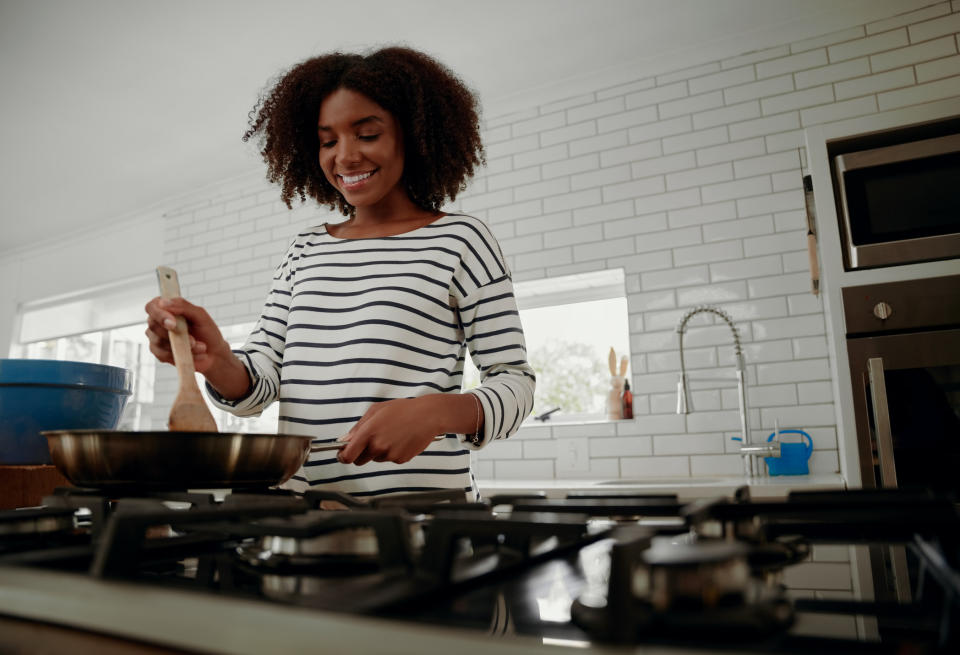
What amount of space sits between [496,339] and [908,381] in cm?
129

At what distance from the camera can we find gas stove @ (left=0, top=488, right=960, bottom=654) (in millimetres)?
267

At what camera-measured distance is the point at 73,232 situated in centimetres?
479

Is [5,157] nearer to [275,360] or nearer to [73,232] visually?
[73,232]

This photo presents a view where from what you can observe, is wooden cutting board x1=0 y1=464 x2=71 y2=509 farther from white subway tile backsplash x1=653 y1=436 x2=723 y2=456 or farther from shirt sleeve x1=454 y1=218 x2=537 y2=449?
white subway tile backsplash x1=653 y1=436 x2=723 y2=456

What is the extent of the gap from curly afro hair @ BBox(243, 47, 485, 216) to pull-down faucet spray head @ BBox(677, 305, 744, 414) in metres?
1.27

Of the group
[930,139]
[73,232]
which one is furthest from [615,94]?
[73,232]

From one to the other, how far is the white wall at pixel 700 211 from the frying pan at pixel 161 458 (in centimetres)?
207

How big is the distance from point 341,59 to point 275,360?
0.52 m

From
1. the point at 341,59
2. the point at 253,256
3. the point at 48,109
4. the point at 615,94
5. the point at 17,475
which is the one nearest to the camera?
the point at 17,475

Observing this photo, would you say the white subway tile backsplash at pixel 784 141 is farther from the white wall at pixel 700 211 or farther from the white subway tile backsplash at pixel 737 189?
the white subway tile backsplash at pixel 737 189

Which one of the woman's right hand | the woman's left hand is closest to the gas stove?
the woman's left hand

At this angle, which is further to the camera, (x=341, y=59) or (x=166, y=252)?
(x=166, y=252)

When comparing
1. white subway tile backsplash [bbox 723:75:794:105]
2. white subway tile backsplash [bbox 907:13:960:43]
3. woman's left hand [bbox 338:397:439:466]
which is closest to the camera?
→ woman's left hand [bbox 338:397:439:466]

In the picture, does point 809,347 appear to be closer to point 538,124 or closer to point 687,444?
point 687,444
